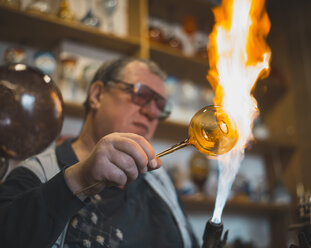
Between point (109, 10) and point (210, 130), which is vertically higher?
point (109, 10)

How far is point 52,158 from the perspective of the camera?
97 centimetres

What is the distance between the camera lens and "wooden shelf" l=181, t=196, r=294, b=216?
1.98m

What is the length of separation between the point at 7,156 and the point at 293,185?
2248mm

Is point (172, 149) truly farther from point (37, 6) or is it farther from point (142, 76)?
point (37, 6)

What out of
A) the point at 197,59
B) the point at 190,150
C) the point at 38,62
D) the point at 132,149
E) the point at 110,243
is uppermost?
the point at 197,59

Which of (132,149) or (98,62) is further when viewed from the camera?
(98,62)

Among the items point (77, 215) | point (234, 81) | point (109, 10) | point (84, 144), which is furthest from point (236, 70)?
point (109, 10)

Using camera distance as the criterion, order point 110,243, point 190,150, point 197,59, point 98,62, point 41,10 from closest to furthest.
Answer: point 110,243 → point 41,10 → point 98,62 → point 197,59 → point 190,150

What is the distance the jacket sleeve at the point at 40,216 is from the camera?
2.00ft

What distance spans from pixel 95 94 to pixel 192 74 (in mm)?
1387

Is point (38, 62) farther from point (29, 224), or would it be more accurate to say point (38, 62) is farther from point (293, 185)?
point (293, 185)

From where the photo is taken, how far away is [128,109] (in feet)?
3.66

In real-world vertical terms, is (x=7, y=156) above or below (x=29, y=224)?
above

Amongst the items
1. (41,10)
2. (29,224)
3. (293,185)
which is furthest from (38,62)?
(293,185)
